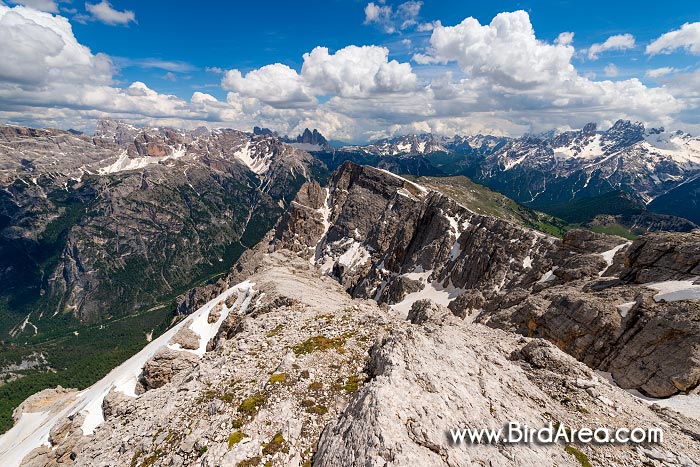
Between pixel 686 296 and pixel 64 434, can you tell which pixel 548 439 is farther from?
pixel 64 434

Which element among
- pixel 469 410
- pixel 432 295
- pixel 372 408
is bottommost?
pixel 432 295

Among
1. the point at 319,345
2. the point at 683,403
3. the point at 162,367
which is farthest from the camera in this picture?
the point at 162,367

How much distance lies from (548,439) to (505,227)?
9433 centimetres

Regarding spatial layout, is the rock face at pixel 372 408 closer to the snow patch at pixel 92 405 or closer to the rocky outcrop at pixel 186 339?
the snow patch at pixel 92 405

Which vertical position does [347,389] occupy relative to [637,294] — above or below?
below

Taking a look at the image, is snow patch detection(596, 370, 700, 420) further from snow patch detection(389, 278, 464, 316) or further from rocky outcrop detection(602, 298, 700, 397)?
snow patch detection(389, 278, 464, 316)

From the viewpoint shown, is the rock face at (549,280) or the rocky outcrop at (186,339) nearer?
the rock face at (549,280)

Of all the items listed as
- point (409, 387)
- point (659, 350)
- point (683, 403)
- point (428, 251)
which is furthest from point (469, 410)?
point (428, 251)

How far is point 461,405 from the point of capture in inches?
768

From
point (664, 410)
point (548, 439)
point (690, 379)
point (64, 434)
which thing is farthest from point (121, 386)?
point (690, 379)

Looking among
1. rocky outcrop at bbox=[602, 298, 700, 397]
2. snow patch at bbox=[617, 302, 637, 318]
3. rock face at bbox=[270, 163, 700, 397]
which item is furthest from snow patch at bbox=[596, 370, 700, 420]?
snow patch at bbox=[617, 302, 637, 318]

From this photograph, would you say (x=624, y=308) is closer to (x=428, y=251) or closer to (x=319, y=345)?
(x=319, y=345)

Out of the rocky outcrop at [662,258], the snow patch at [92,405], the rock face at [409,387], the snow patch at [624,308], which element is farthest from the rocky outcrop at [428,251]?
the snow patch at [92,405]

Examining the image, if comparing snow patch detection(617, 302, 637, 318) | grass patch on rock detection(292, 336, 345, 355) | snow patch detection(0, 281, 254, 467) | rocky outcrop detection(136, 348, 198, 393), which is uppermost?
snow patch detection(617, 302, 637, 318)
